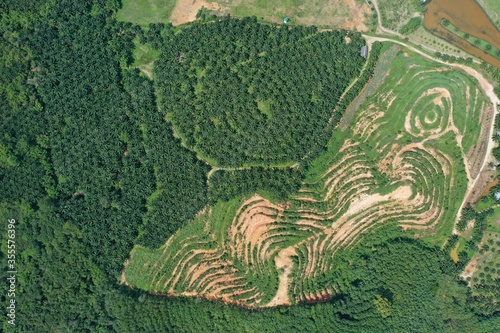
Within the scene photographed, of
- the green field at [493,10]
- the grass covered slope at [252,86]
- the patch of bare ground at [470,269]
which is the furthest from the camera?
the green field at [493,10]

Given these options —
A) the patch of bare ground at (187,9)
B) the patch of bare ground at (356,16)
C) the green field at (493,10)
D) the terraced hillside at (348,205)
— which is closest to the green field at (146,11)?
the patch of bare ground at (187,9)

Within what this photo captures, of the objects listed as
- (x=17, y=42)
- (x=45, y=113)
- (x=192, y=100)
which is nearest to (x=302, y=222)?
(x=192, y=100)

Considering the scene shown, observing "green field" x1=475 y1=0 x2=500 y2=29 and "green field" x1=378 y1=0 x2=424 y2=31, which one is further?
"green field" x1=475 y1=0 x2=500 y2=29

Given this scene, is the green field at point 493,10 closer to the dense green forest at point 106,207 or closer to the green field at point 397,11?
the green field at point 397,11

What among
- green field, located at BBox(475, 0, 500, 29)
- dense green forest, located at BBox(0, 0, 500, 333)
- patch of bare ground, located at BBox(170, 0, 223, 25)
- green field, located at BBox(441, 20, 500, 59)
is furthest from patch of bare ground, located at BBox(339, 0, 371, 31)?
patch of bare ground, located at BBox(170, 0, 223, 25)

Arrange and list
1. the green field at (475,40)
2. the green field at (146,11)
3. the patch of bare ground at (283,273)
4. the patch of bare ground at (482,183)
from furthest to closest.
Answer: the green field at (146,11), the green field at (475,40), the patch of bare ground at (482,183), the patch of bare ground at (283,273)

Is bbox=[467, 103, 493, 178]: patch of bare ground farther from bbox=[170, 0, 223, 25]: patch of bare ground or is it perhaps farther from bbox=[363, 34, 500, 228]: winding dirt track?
bbox=[170, 0, 223, 25]: patch of bare ground

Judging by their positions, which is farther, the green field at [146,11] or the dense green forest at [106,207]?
the green field at [146,11]
